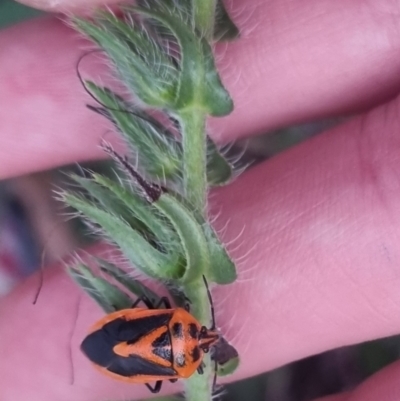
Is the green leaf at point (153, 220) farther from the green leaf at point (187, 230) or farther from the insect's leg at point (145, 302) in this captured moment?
the insect's leg at point (145, 302)

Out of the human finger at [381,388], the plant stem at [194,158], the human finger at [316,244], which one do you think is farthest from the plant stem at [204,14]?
the human finger at [381,388]

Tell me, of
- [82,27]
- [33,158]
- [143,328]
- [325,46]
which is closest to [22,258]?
[33,158]

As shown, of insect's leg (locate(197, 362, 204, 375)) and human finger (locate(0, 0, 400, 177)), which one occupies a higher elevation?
human finger (locate(0, 0, 400, 177))

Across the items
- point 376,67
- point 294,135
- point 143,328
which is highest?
point 376,67

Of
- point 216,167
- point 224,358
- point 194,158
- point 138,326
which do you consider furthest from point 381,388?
point 194,158

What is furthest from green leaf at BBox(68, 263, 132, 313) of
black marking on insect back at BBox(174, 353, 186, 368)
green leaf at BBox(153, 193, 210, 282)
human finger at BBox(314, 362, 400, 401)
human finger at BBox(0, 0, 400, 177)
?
human finger at BBox(314, 362, 400, 401)

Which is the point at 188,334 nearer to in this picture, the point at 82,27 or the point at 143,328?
the point at 143,328

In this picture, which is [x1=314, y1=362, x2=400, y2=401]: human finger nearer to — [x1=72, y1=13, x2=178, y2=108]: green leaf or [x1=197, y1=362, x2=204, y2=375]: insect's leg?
[x1=197, y1=362, x2=204, y2=375]: insect's leg
